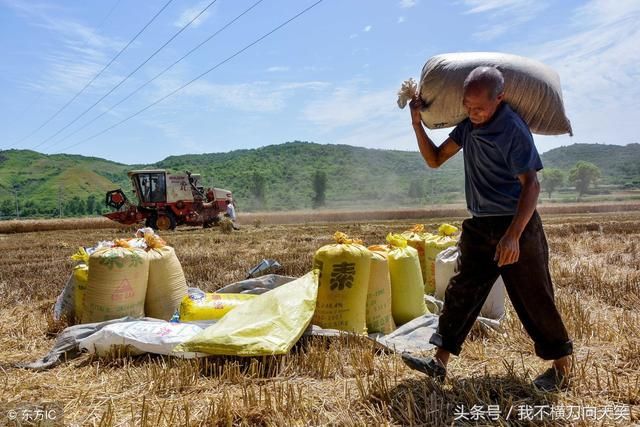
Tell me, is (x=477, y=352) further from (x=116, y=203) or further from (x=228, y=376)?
(x=116, y=203)

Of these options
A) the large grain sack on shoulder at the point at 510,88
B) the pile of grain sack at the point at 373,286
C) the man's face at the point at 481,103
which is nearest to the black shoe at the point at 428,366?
the pile of grain sack at the point at 373,286

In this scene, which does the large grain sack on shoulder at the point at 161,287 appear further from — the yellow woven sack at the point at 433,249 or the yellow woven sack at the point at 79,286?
the yellow woven sack at the point at 433,249

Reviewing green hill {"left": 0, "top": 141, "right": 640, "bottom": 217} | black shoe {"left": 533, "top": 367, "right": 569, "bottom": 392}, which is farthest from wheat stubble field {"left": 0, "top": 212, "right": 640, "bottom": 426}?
green hill {"left": 0, "top": 141, "right": 640, "bottom": 217}

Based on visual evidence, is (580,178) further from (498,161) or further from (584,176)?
(498,161)

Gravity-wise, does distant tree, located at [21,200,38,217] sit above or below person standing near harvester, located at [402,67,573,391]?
below

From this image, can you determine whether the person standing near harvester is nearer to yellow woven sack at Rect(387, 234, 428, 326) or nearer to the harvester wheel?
yellow woven sack at Rect(387, 234, 428, 326)

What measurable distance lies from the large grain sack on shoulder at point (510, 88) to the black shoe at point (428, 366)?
128 centimetres

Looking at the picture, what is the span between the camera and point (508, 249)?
1998 mm

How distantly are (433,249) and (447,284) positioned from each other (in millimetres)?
652

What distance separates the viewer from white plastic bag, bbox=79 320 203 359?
2721mm

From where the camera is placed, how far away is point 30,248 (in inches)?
459

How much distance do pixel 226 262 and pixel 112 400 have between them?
5.08 meters

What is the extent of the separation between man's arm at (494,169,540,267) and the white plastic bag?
187 cm

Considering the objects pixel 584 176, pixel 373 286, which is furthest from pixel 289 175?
pixel 373 286
